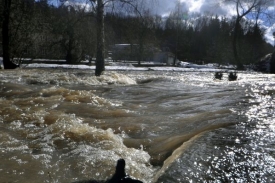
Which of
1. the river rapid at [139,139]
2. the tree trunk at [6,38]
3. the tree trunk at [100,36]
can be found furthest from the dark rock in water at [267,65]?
the river rapid at [139,139]

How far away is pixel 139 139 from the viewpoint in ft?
11.9

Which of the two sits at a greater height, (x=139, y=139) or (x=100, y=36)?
(x=100, y=36)

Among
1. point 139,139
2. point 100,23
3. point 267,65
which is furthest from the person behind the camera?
point 267,65

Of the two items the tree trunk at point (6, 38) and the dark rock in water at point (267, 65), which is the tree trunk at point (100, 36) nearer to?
the tree trunk at point (6, 38)

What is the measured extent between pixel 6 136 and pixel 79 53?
2320 cm

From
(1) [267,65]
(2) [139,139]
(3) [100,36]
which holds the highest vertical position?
(3) [100,36]

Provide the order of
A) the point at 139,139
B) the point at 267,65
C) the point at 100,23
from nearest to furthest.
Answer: the point at 139,139 → the point at 100,23 → the point at 267,65

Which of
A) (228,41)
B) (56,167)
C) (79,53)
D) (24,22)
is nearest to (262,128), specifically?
(56,167)

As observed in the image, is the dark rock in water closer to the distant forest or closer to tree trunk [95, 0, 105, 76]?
the distant forest

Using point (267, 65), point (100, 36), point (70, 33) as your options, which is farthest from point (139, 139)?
point (267, 65)

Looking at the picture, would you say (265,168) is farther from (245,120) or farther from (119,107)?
(119,107)

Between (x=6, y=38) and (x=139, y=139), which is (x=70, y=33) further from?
(x=139, y=139)

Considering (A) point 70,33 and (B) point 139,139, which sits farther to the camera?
(A) point 70,33

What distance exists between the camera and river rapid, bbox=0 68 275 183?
2.30m
